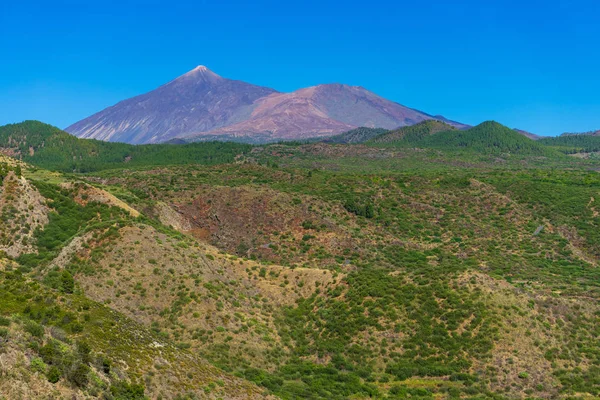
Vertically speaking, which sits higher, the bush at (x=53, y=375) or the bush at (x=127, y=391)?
the bush at (x=53, y=375)

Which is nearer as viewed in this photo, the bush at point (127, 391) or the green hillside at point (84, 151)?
the bush at point (127, 391)

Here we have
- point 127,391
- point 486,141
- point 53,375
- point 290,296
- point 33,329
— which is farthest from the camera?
point 486,141

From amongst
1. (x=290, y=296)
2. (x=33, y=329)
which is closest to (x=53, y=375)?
(x=33, y=329)

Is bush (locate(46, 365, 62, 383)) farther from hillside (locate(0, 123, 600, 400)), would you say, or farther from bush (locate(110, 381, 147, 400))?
bush (locate(110, 381, 147, 400))

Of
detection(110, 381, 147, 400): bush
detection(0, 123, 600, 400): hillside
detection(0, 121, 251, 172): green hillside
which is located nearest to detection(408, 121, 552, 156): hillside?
detection(0, 121, 251, 172): green hillside

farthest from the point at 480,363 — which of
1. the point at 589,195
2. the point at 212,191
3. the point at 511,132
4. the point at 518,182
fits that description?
the point at 511,132

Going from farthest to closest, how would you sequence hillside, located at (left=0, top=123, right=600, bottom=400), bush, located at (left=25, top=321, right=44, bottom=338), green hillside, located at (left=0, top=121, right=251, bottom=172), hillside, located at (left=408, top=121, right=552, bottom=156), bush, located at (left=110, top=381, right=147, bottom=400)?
hillside, located at (left=408, top=121, right=552, bottom=156)
green hillside, located at (left=0, top=121, right=251, bottom=172)
hillside, located at (left=0, top=123, right=600, bottom=400)
bush, located at (left=110, top=381, right=147, bottom=400)
bush, located at (left=25, top=321, right=44, bottom=338)

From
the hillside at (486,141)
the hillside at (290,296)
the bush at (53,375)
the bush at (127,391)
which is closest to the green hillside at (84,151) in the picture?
the hillside at (486,141)

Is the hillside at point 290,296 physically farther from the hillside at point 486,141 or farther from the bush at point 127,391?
the hillside at point 486,141

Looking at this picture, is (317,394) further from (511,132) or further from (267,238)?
(511,132)

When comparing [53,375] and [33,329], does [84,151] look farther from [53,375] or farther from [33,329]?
[53,375]
